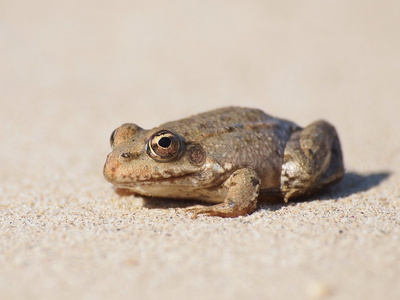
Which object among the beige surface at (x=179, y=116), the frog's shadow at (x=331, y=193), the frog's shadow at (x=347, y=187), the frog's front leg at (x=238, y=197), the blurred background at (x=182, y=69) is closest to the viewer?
the beige surface at (x=179, y=116)

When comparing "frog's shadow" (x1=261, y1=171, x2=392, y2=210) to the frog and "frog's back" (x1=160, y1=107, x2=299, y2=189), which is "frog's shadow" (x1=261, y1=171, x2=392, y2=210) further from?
"frog's back" (x1=160, y1=107, x2=299, y2=189)

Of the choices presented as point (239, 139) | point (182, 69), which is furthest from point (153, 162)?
point (182, 69)

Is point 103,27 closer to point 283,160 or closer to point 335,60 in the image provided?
point 335,60

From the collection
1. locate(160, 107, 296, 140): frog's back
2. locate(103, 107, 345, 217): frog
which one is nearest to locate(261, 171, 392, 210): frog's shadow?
locate(103, 107, 345, 217): frog

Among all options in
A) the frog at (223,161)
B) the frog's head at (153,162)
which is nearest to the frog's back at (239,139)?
the frog at (223,161)

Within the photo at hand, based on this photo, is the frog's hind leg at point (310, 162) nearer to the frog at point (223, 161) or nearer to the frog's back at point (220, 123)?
the frog at point (223, 161)

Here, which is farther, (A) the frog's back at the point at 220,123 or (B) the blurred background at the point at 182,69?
(B) the blurred background at the point at 182,69
